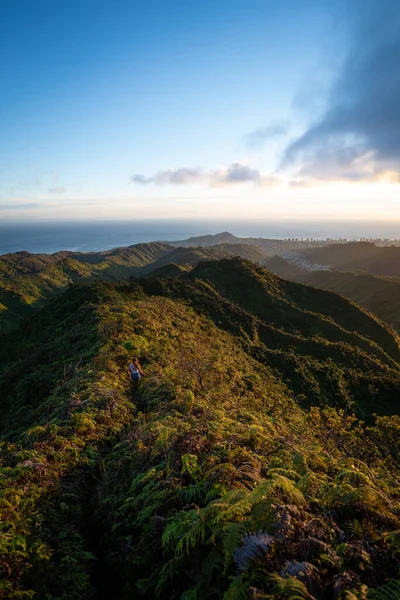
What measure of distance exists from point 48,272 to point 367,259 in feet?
488

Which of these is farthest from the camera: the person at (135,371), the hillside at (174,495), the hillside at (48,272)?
the hillside at (48,272)

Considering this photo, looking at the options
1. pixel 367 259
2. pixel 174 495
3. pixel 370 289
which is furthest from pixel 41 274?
pixel 367 259

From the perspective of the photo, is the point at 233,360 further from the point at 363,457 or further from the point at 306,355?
the point at 363,457

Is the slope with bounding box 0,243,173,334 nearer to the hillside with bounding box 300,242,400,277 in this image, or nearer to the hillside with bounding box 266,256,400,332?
the hillside with bounding box 266,256,400,332

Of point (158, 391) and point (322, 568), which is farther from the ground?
point (322, 568)

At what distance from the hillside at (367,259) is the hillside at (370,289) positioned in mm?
36319

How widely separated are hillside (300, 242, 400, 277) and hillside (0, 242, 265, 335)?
71.5 m

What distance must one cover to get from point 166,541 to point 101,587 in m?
1.60

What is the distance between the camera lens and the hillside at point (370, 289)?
225ft

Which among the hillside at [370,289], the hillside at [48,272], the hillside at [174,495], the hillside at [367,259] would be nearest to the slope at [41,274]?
the hillside at [48,272]

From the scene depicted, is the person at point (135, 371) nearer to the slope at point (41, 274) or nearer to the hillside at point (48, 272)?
the hillside at point (48, 272)

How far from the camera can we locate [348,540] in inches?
172

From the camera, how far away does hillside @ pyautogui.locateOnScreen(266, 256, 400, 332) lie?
6850 centimetres

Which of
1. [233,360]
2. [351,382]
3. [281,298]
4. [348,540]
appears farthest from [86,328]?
[281,298]
